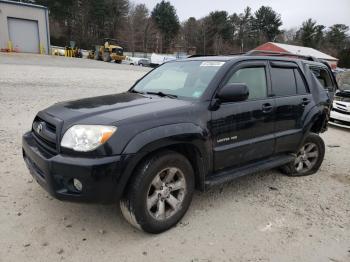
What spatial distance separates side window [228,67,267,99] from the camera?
12.0 ft

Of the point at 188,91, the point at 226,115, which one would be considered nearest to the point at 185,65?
the point at 188,91

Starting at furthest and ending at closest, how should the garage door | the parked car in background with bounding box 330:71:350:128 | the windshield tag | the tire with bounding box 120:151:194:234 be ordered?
the garage door, the parked car in background with bounding box 330:71:350:128, the windshield tag, the tire with bounding box 120:151:194:234

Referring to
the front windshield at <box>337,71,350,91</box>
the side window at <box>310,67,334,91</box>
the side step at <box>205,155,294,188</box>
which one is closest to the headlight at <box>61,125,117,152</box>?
the side step at <box>205,155,294,188</box>

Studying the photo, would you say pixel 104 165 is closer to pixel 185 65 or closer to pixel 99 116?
pixel 99 116

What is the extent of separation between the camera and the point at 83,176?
255 centimetres

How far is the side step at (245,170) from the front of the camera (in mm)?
3332

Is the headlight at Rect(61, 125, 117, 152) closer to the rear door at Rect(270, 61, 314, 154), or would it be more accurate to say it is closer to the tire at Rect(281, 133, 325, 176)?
the rear door at Rect(270, 61, 314, 154)

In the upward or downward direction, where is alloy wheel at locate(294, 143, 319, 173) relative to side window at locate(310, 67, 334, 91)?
downward

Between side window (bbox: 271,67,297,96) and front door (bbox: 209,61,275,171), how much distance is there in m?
0.16

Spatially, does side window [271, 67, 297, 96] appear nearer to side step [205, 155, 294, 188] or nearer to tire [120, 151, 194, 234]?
side step [205, 155, 294, 188]

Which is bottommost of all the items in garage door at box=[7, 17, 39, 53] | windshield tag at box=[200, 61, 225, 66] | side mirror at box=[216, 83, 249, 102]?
side mirror at box=[216, 83, 249, 102]

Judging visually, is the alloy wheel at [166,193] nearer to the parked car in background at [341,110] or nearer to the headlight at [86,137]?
the headlight at [86,137]

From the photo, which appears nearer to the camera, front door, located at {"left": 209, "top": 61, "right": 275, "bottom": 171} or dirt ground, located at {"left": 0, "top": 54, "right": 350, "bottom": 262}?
dirt ground, located at {"left": 0, "top": 54, "right": 350, "bottom": 262}

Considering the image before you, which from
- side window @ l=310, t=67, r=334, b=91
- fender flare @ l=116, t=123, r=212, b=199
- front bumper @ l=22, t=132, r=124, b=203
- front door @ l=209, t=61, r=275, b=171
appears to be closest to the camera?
front bumper @ l=22, t=132, r=124, b=203
